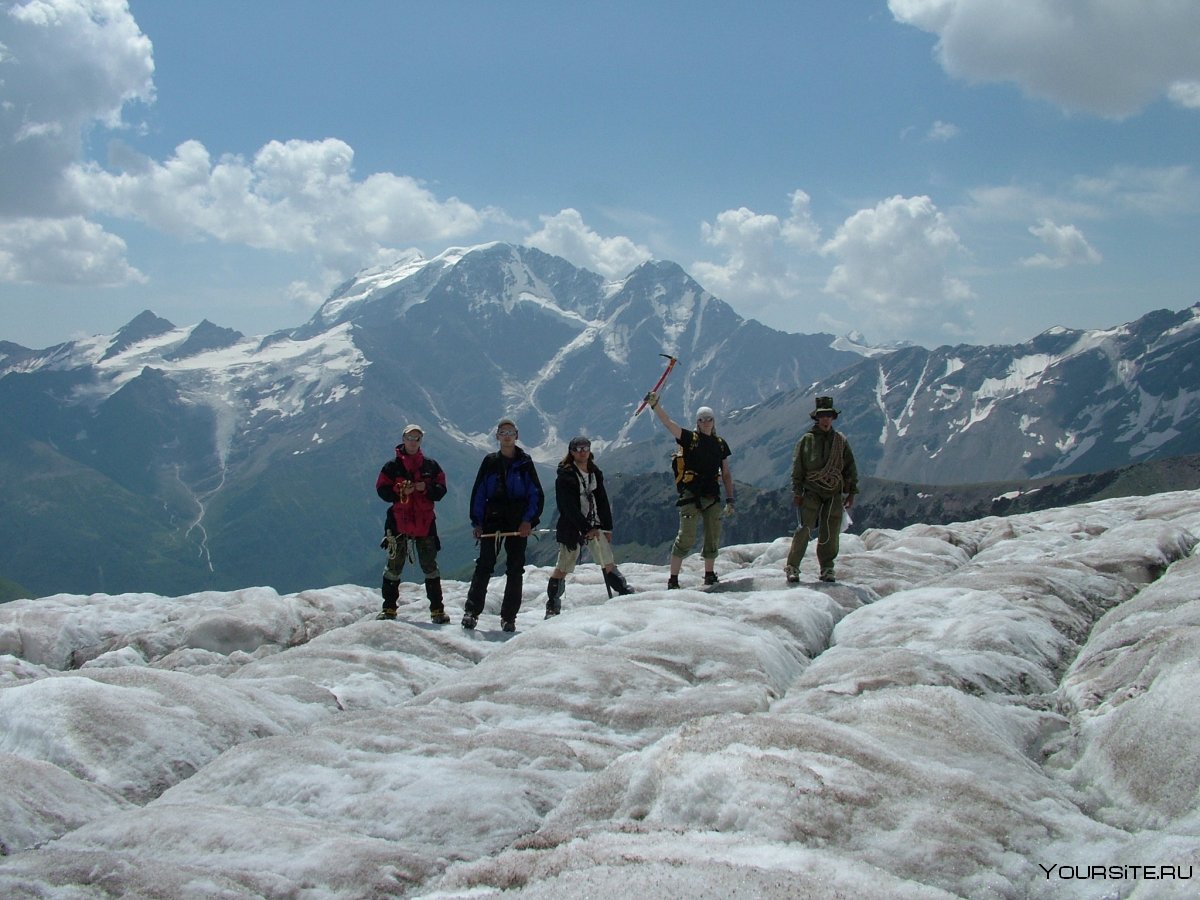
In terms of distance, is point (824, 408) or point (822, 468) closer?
point (824, 408)

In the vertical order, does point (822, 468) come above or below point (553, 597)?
above

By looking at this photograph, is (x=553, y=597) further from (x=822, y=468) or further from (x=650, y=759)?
(x=650, y=759)

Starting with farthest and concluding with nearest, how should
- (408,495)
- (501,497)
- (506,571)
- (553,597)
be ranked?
(553,597), (408,495), (506,571), (501,497)

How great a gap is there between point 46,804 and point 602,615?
10568 millimetres

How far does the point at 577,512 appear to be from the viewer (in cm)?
2070

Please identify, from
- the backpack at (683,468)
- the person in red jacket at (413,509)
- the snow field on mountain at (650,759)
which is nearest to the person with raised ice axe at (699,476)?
the backpack at (683,468)

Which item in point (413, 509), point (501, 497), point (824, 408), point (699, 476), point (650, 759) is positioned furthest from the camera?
point (699, 476)

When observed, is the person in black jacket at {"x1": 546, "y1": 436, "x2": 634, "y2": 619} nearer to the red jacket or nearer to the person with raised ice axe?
the person with raised ice axe

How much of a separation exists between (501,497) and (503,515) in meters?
0.44

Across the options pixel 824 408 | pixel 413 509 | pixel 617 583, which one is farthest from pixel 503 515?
pixel 824 408

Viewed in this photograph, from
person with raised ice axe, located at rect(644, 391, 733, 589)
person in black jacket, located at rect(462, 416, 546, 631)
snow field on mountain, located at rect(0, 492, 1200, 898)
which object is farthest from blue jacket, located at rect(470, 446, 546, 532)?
person with raised ice axe, located at rect(644, 391, 733, 589)

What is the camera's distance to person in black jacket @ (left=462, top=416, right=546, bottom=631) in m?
19.5

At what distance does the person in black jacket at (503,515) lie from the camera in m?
19.5

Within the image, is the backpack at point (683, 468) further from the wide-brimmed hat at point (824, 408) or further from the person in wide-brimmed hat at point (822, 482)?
the wide-brimmed hat at point (824, 408)
